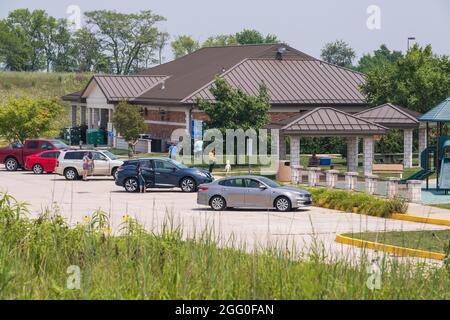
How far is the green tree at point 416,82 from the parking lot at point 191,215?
66.5 ft

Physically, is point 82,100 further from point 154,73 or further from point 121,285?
point 121,285

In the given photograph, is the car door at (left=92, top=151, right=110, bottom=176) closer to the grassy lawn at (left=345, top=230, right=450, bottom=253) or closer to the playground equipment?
the playground equipment

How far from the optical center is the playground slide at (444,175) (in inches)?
1555

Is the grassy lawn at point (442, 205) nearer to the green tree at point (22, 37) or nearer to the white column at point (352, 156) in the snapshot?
the white column at point (352, 156)

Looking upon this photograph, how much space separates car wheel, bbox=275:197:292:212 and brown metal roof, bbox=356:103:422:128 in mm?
19830

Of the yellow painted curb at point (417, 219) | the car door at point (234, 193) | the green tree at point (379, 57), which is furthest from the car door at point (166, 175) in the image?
the green tree at point (379, 57)

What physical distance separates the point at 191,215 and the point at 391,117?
2374 centimetres

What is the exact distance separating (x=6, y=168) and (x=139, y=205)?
854 inches

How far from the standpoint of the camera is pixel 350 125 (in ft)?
159

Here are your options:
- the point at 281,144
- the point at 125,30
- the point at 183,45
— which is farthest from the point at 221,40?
the point at 281,144

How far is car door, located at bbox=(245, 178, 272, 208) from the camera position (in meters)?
35.2

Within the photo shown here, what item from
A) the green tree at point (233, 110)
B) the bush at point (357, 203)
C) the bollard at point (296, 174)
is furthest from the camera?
the green tree at point (233, 110)
